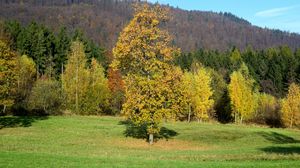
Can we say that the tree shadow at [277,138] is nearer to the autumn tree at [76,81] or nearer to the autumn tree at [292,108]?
the autumn tree at [292,108]

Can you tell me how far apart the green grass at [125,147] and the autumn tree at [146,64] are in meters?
3.69

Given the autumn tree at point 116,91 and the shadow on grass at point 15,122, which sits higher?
the autumn tree at point 116,91

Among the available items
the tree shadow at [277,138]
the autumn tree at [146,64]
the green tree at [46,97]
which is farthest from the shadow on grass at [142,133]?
the green tree at [46,97]

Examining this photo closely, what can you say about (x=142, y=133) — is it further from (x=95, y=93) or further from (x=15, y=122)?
(x=95, y=93)

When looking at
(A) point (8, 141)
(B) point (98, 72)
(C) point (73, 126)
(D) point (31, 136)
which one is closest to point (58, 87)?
(B) point (98, 72)

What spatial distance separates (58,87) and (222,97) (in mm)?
45274

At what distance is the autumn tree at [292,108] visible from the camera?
78000 mm

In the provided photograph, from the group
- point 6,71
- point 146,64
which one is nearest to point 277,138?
point 146,64

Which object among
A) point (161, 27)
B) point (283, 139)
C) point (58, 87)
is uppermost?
point (161, 27)

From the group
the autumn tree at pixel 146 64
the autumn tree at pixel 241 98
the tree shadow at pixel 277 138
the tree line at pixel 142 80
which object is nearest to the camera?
the autumn tree at pixel 146 64

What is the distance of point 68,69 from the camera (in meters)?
77.5

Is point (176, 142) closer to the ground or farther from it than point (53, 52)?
closer to the ground

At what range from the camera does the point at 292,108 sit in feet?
258

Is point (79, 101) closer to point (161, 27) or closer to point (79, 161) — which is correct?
point (161, 27)
